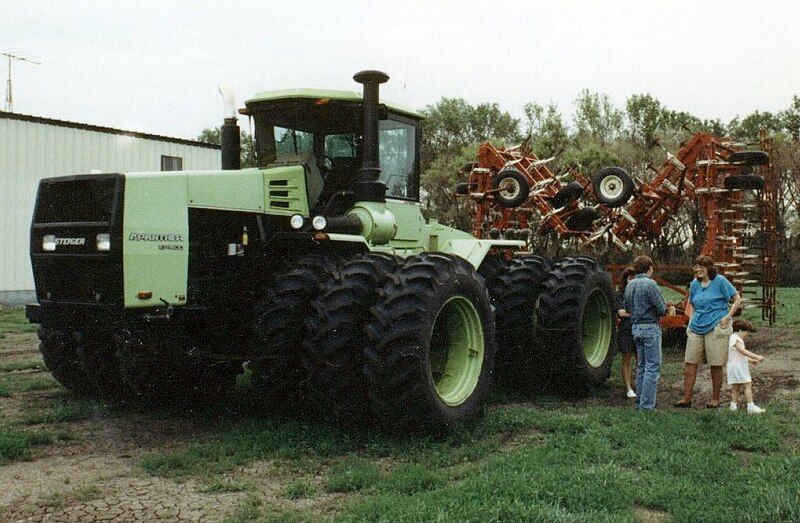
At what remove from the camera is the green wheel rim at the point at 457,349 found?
23.6 feet

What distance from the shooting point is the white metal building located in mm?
20125

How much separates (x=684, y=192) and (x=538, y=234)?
2783mm

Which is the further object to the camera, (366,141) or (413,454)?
(366,141)

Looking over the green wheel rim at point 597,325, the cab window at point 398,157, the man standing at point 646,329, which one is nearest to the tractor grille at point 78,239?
the cab window at point 398,157

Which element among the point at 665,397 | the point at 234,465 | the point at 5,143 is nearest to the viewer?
the point at 234,465

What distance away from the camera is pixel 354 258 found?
6.64m

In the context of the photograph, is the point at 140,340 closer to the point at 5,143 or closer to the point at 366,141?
the point at 366,141

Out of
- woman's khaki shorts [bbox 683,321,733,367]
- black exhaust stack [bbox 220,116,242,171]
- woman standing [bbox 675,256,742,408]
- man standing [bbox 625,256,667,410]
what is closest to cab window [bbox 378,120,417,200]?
black exhaust stack [bbox 220,116,242,171]

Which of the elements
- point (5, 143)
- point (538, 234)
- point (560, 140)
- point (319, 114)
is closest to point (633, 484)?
point (319, 114)

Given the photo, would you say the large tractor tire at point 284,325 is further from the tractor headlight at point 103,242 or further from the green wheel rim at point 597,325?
the green wheel rim at point 597,325

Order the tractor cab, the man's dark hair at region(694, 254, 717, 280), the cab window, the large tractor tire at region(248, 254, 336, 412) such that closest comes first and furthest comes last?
1. the large tractor tire at region(248, 254, 336, 412)
2. the tractor cab
3. the cab window
4. the man's dark hair at region(694, 254, 717, 280)

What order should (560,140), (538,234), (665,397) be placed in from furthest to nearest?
(560,140)
(538,234)
(665,397)

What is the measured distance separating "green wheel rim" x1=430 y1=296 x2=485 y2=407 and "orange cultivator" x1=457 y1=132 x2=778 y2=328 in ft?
14.1

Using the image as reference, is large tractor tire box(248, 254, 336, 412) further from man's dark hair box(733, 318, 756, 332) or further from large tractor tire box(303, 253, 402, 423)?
man's dark hair box(733, 318, 756, 332)
